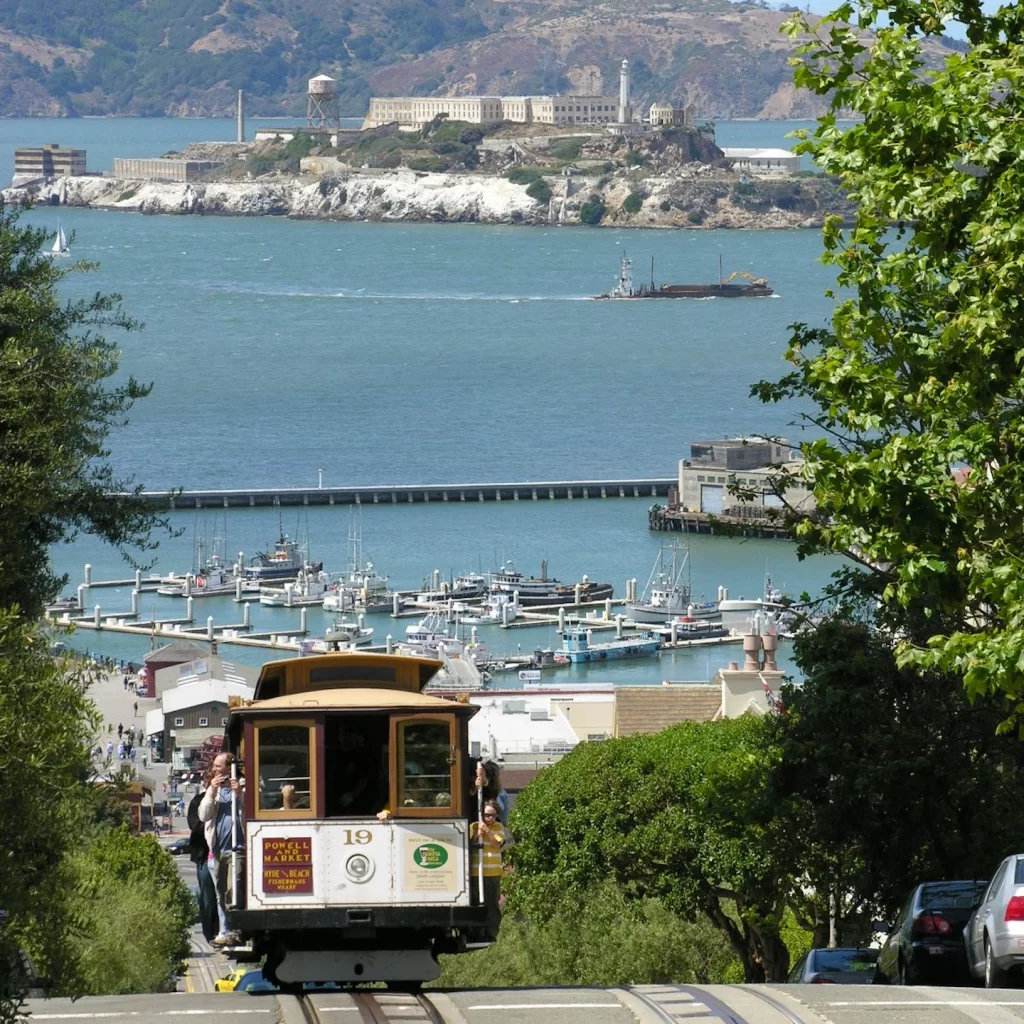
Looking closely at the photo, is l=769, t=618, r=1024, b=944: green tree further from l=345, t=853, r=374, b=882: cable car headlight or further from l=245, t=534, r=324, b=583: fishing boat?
l=245, t=534, r=324, b=583: fishing boat

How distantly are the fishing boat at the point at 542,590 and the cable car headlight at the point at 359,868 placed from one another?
7500cm

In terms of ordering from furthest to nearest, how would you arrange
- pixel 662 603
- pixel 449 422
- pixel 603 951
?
pixel 449 422, pixel 662 603, pixel 603 951

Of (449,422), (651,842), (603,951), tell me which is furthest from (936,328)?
(449,422)

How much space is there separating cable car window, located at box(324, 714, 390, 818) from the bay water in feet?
212

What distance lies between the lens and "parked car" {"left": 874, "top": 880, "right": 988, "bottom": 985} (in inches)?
533

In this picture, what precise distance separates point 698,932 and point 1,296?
517 inches

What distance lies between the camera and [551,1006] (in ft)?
40.0

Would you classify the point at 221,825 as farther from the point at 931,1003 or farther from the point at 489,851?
the point at 931,1003

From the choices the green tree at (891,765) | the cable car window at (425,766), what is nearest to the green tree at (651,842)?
the green tree at (891,765)

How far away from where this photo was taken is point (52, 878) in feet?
35.6

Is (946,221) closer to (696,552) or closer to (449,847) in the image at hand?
(449,847)

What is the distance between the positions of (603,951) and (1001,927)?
13982mm

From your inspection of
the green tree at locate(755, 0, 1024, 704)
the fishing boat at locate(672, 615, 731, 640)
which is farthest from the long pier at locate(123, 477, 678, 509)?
the green tree at locate(755, 0, 1024, 704)

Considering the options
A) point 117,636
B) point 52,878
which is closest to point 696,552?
point 117,636
